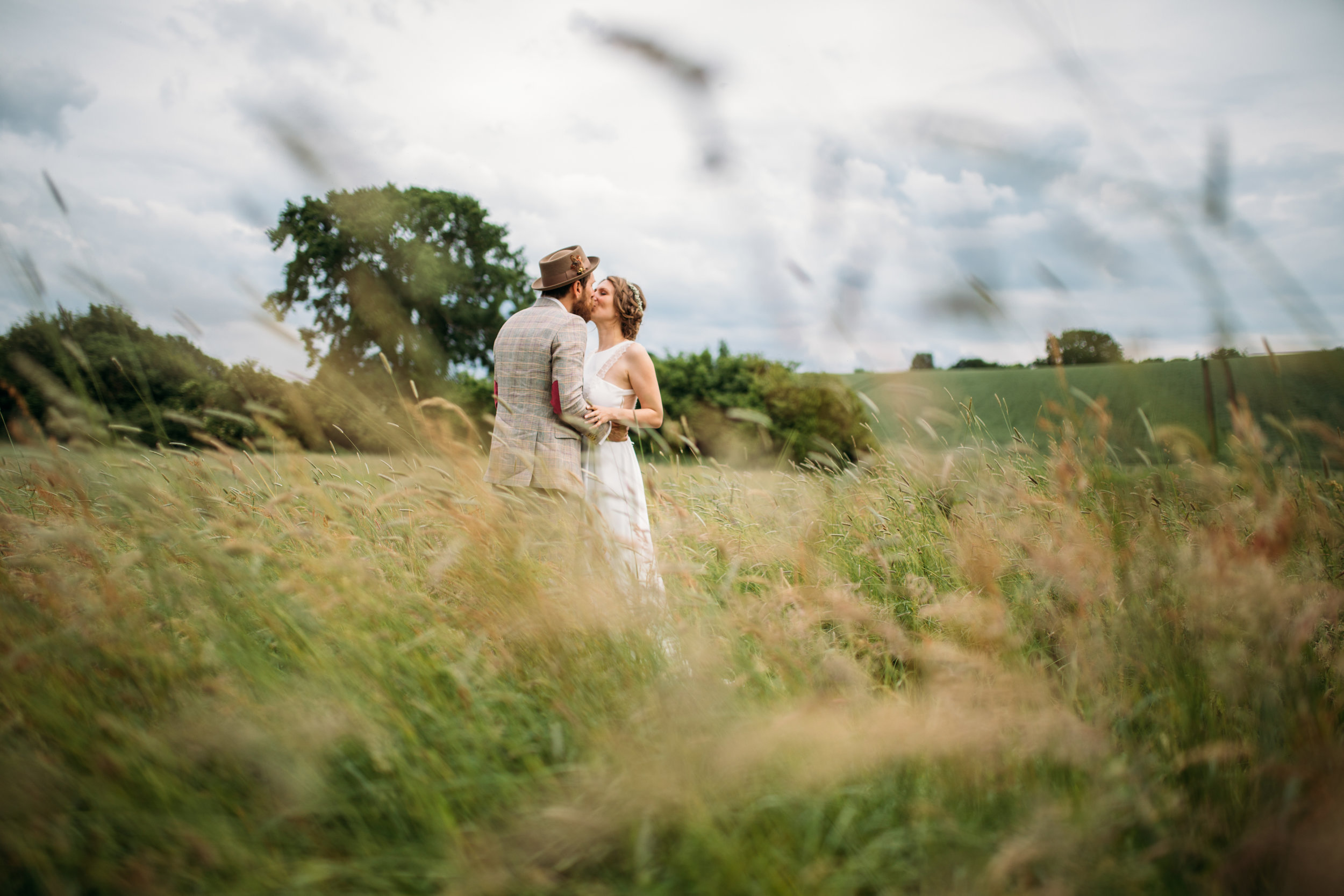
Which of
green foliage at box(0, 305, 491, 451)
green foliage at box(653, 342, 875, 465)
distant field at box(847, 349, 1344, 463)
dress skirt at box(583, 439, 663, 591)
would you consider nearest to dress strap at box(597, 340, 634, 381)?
dress skirt at box(583, 439, 663, 591)

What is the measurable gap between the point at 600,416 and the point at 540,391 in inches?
14.7

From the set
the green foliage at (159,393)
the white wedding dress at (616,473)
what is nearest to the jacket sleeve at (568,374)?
the white wedding dress at (616,473)

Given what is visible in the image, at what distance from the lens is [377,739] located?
1.44 meters

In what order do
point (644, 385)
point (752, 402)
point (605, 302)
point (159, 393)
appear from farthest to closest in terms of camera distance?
1. point (752, 402)
2. point (605, 302)
3. point (644, 385)
4. point (159, 393)

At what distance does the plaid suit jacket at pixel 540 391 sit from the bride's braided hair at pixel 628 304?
0.87 metres

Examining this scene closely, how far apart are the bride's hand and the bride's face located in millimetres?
1023

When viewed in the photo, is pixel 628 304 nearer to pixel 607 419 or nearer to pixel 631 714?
pixel 607 419

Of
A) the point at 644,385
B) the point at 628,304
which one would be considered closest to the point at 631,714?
the point at 644,385

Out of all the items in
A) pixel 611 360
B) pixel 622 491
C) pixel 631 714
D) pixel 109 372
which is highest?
pixel 611 360

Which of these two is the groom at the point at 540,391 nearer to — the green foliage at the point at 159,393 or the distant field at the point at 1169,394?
the green foliage at the point at 159,393

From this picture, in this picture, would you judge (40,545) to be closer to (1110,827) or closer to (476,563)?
(476,563)

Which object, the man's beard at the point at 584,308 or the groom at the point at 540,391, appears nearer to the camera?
the groom at the point at 540,391

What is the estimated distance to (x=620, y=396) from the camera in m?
4.07

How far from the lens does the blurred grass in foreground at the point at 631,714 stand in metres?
1.23
